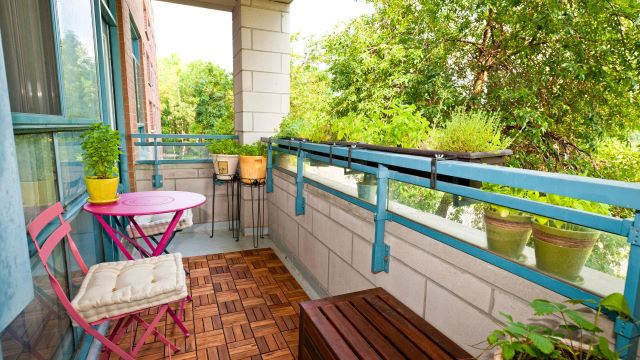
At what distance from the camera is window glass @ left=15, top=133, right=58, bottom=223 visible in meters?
1.38

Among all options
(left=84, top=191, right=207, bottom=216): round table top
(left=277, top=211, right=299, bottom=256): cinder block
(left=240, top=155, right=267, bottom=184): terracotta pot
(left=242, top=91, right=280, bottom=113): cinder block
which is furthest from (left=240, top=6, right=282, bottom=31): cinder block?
(left=84, top=191, right=207, bottom=216): round table top

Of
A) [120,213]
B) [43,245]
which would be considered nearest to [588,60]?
[120,213]

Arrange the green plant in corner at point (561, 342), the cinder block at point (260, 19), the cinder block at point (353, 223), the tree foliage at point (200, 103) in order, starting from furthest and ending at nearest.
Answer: the tree foliage at point (200, 103) < the cinder block at point (260, 19) < the cinder block at point (353, 223) < the green plant in corner at point (561, 342)

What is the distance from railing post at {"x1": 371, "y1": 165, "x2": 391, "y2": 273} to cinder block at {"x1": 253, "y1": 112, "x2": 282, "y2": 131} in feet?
8.71

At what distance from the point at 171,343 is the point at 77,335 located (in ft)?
1.67

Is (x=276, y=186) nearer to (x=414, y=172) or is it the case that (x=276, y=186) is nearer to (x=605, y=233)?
(x=414, y=172)

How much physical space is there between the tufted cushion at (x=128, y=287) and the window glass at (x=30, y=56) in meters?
0.84

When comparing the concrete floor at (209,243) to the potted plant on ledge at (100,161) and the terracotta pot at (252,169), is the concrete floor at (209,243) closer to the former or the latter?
the terracotta pot at (252,169)

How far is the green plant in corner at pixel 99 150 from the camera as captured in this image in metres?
2.17

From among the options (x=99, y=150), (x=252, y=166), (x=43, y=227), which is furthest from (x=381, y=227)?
(x=252, y=166)

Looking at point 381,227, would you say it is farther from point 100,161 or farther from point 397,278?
point 100,161

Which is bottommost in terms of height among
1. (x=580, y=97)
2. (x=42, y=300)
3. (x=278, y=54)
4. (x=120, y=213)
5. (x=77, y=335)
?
(x=77, y=335)

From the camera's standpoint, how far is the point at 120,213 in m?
1.99

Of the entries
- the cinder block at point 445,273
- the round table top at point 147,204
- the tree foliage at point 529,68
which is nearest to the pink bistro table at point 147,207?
the round table top at point 147,204
